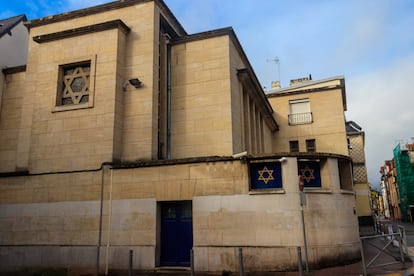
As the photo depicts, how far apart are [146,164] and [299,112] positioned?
63.0 feet

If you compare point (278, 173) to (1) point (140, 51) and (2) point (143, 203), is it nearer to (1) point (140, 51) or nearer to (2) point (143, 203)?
(2) point (143, 203)

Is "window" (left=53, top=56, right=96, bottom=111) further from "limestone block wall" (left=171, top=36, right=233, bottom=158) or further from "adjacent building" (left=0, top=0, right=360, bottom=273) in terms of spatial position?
"limestone block wall" (left=171, top=36, right=233, bottom=158)

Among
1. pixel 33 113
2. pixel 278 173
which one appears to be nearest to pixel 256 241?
pixel 278 173

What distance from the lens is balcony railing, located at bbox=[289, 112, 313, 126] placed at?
2786 cm

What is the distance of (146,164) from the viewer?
12312 mm

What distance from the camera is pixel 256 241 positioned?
10734 millimetres

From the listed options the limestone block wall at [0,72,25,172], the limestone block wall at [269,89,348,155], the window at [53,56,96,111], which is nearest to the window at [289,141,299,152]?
the limestone block wall at [269,89,348,155]

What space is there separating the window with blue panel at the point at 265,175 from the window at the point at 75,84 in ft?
24.4

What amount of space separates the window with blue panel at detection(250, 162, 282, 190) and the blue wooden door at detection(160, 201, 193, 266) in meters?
2.45

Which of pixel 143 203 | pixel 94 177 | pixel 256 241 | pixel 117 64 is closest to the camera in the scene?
pixel 256 241

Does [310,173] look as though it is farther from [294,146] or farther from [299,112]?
[299,112]

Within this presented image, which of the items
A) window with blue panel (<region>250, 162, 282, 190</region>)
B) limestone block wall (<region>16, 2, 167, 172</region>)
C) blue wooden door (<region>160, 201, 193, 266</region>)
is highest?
limestone block wall (<region>16, 2, 167, 172</region>)

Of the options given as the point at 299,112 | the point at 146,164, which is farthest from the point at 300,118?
the point at 146,164

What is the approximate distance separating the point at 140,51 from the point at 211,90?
340cm
